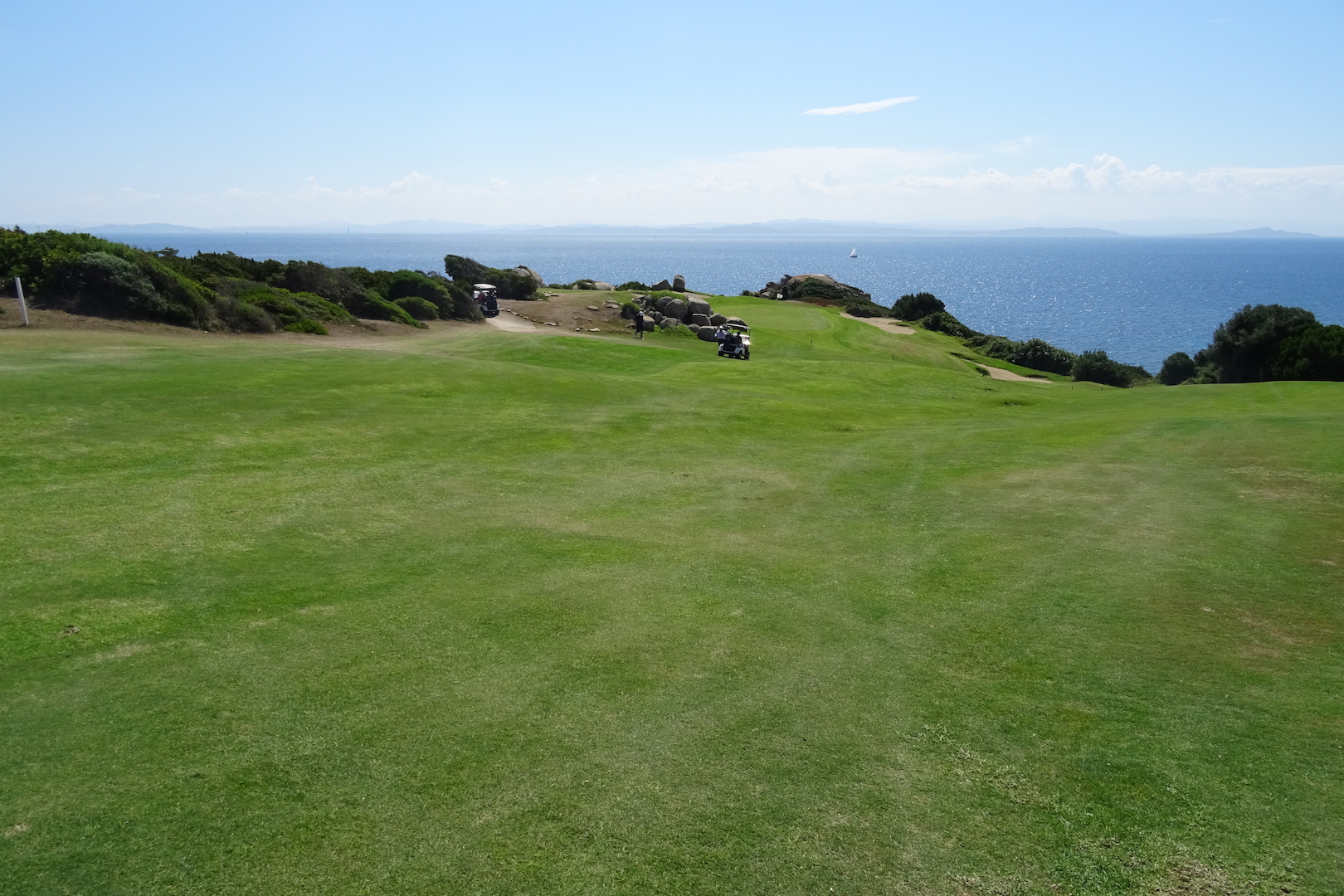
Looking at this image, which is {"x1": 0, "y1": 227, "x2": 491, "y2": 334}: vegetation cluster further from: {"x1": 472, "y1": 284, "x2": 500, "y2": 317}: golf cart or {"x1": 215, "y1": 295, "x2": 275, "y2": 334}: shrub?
{"x1": 472, "y1": 284, "x2": 500, "y2": 317}: golf cart

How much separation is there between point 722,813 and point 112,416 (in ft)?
59.3

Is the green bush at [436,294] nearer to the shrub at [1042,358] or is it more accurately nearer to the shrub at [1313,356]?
the shrub at [1042,358]

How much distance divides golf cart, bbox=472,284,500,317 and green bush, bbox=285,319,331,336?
55.8 feet

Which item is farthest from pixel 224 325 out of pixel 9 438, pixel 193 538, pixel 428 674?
pixel 428 674

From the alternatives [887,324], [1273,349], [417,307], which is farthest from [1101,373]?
[417,307]

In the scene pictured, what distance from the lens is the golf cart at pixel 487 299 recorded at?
57.7 m

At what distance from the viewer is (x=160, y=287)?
117 feet

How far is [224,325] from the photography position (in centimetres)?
3644

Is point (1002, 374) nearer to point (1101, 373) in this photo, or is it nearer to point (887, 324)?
point (1101, 373)

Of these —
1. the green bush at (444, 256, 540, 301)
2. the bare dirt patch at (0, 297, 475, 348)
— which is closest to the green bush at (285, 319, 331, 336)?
the bare dirt patch at (0, 297, 475, 348)

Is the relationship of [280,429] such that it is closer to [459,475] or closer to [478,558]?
[459,475]

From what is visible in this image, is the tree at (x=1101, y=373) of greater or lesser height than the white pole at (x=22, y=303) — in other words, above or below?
below

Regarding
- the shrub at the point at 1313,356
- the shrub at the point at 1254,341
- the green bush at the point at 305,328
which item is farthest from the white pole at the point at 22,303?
the shrub at the point at 1254,341

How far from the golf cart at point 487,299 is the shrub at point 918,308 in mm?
45344
